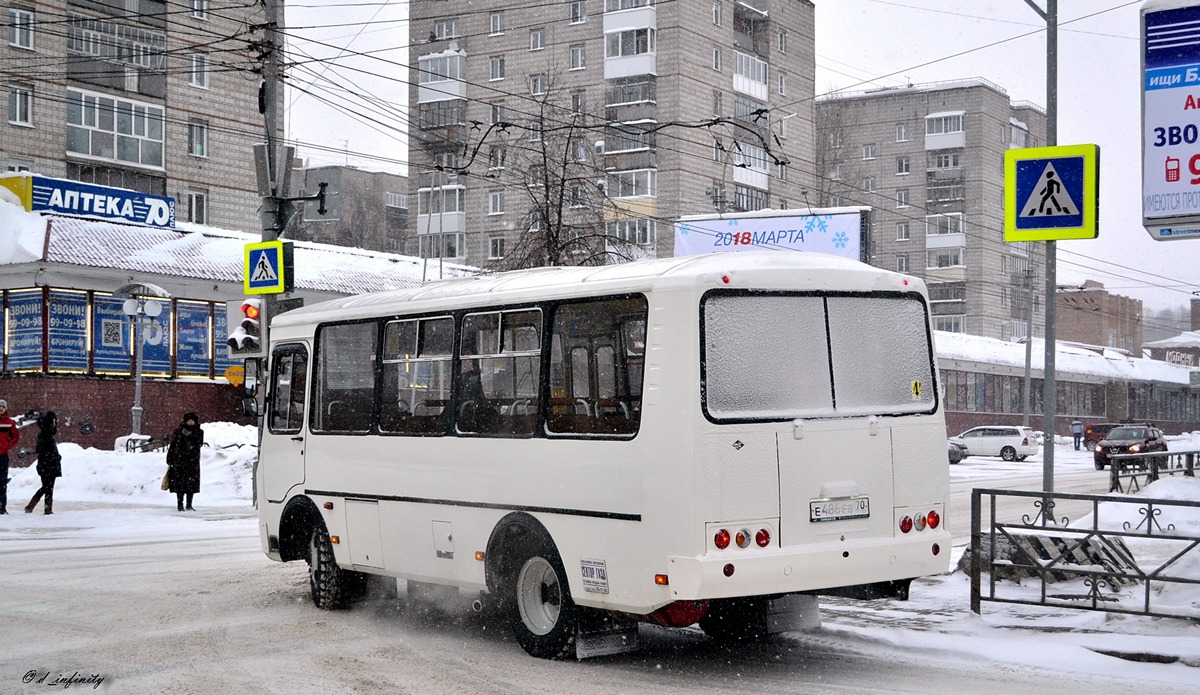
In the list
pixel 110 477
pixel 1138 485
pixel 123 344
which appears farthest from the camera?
pixel 123 344

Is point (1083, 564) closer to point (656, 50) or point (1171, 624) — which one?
point (1171, 624)

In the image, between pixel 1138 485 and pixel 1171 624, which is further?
pixel 1138 485

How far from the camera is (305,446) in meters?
12.2

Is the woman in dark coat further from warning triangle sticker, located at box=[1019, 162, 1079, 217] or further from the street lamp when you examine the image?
warning triangle sticker, located at box=[1019, 162, 1079, 217]

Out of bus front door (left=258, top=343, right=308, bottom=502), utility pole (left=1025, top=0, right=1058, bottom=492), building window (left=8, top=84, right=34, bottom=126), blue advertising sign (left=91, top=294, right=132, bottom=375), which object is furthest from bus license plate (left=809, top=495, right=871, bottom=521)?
building window (left=8, top=84, right=34, bottom=126)

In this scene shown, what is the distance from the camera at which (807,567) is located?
8352 mm

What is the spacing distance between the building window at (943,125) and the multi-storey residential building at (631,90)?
715 inches

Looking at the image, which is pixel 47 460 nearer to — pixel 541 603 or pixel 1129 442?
pixel 541 603

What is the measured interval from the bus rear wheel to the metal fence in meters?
5.33

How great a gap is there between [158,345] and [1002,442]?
115 ft

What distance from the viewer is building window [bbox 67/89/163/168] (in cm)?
4403

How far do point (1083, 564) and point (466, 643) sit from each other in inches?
180

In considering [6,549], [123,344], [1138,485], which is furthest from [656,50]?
[6,549]

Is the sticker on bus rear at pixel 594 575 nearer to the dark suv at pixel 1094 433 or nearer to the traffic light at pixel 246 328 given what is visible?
the traffic light at pixel 246 328
